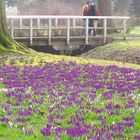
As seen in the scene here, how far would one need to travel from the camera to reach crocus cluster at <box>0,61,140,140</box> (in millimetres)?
8414

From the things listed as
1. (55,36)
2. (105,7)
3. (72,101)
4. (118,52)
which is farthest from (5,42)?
(105,7)

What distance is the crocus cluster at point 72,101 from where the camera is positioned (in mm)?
8414

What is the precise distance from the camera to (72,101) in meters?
10.9

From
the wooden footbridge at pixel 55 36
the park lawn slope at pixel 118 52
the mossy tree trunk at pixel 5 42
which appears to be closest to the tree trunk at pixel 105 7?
the wooden footbridge at pixel 55 36

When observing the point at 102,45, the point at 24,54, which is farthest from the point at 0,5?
the point at 102,45

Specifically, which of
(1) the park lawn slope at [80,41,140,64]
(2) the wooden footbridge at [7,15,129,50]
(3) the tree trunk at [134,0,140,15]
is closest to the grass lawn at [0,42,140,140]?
(1) the park lawn slope at [80,41,140,64]

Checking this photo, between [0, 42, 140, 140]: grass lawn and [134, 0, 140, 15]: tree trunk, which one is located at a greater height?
[0, 42, 140, 140]: grass lawn

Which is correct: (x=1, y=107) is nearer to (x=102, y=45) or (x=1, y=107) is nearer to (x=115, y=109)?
(x=115, y=109)

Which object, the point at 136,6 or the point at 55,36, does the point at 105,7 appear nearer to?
the point at 55,36

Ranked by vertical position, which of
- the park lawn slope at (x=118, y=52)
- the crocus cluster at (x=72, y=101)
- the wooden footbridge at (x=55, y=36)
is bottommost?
the park lawn slope at (x=118, y=52)

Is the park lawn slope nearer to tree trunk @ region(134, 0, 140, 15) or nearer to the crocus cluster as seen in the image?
the crocus cluster

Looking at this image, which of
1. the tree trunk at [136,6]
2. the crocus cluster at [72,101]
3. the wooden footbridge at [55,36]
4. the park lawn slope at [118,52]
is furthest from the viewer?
the tree trunk at [136,6]

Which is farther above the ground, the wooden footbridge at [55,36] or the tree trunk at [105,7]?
the tree trunk at [105,7]

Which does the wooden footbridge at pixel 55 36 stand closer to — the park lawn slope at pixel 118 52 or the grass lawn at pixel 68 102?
the park lawn slope at pixel 118 52
